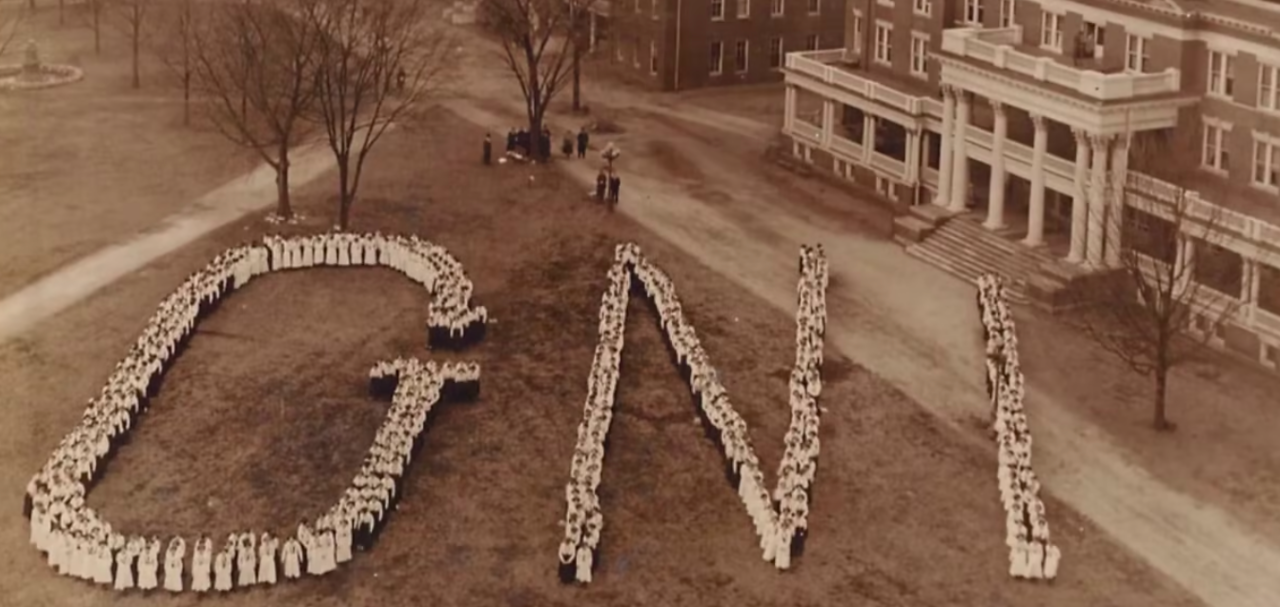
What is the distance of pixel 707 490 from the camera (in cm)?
4272

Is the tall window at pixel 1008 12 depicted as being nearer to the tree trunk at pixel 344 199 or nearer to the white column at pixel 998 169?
the white column at pixel 998 169

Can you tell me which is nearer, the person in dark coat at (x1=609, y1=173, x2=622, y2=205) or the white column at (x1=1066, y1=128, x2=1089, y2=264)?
the white column at (x1=1066, y1=128, x2=1089, y2=264)

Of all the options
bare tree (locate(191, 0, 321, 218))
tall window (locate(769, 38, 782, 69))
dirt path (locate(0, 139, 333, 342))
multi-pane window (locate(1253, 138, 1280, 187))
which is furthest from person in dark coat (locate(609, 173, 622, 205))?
tall window (locate(769, 38, 782, 69))

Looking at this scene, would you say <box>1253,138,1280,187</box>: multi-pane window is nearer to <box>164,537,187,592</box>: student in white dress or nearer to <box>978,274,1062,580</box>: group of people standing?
<box>978,274,1062,580</box>: group of people standing

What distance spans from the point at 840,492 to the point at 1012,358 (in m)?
8.99

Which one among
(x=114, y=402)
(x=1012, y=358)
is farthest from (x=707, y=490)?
(x=114, y=402)

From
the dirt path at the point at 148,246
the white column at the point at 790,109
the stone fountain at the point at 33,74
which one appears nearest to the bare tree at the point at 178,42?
the stone fountain at the point at 33,74

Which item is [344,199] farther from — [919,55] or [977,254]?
[919,55]

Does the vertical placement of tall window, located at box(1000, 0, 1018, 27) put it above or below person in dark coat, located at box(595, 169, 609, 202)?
above

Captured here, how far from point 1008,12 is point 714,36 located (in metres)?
26.8

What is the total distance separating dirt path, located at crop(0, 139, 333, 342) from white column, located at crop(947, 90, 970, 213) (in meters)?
23.8

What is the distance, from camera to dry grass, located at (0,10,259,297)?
6106cm

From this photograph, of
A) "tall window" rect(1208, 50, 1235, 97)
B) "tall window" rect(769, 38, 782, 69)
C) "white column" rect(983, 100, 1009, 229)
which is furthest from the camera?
"tall window" rect(769, 38, 782, 69)

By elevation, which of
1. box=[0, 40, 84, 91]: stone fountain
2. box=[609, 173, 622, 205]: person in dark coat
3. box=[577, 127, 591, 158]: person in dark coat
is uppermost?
box=[0, 40, 84, 91]: stone fountain
